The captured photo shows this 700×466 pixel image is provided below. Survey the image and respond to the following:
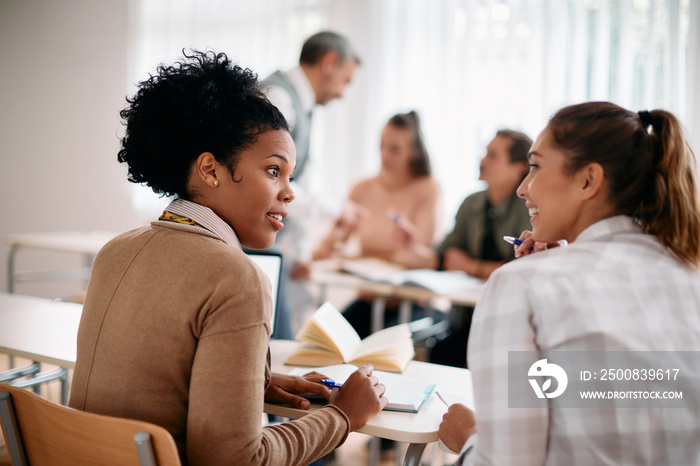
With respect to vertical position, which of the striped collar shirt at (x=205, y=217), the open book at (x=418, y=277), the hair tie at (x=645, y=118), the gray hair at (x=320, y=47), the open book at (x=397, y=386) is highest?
the gray hair at (x=320, y=47)

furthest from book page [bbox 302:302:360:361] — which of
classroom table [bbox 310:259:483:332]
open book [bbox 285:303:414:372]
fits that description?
classroom table [bbox 310:259:483:332]

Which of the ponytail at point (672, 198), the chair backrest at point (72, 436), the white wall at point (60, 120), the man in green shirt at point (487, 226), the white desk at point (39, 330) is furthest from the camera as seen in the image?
the white wall at point (60, 120)

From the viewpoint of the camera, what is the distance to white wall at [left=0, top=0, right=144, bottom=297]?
193 inches

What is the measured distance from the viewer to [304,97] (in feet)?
9.39

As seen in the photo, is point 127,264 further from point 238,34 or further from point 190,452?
point 238,34

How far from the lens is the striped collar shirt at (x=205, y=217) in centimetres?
110

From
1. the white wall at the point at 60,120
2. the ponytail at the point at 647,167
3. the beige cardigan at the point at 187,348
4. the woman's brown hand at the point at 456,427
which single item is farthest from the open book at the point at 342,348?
the white wall at the point at 60,120

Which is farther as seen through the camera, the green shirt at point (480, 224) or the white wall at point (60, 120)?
the white wall at point (60, 120)

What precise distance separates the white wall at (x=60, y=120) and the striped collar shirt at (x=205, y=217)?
13.8 ft

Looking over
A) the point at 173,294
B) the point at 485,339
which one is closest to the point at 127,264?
the point at 173,294

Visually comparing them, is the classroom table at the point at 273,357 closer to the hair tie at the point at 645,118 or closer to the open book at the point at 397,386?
the open book at the point at 397,386

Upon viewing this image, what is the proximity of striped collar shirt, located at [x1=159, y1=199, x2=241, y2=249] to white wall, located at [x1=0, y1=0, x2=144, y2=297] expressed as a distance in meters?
4.20

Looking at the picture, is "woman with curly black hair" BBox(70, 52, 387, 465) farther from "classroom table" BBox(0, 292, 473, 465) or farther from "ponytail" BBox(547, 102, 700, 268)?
"ponytail" BBox(547, 102, 700, 268)

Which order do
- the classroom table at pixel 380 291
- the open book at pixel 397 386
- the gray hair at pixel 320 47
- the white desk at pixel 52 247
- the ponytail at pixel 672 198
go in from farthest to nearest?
the white desk at pixel 52 247 < the gray hair at pixel 320 47 < the classroom table at pixel 380 291 < the open book at pixel 397 386 < the ponytail at pixel 672 198
